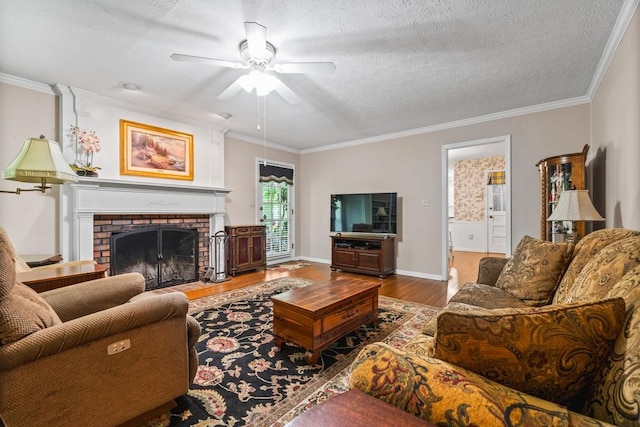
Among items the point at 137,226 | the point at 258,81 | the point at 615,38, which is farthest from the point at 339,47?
the point at 137,226

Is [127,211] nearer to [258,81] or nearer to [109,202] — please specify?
[109,202]

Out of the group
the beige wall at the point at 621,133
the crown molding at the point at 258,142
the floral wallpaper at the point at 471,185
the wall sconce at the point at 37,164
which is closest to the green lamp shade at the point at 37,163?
the wall sconce at the point at 37,164

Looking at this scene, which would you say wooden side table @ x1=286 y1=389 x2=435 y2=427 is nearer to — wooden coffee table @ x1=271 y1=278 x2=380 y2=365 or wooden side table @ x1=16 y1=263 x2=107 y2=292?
wooden coffee table @ x1=271 y1=278 x2=380 y2=365

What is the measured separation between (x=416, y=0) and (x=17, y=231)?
4.35m

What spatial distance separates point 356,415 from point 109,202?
397cm

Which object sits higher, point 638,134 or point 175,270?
point 638,134

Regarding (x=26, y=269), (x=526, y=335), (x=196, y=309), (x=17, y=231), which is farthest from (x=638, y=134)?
(x=17, y=231)

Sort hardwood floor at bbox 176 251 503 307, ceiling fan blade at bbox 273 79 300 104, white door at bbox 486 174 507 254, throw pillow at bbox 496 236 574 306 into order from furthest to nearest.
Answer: white door at bbox 486 174 507 254 → hardwood floor at bbox 176 251 503 307 → ceiling fan blade at bbox 273 79 300 104 → throw pillow at bbox 496 236 574 306

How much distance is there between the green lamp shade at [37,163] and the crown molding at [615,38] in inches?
165

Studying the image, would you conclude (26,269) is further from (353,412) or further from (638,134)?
(638,134)

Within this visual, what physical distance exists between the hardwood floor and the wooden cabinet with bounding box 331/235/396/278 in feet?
0.44

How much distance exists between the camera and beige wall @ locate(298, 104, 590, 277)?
3.64 metres

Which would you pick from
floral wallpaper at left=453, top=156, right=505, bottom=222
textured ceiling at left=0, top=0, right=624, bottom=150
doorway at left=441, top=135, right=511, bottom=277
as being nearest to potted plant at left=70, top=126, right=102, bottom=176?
textured ceiling at left=0, top=0, right=624, bottom=150

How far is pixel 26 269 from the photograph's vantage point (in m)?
2.27
